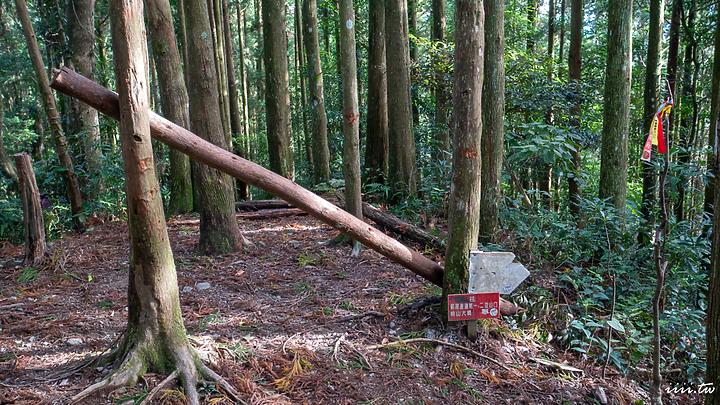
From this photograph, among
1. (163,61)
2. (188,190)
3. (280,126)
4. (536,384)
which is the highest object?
(163,61)

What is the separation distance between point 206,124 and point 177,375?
3914mm

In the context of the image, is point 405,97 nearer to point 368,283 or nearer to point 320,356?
point 368,283

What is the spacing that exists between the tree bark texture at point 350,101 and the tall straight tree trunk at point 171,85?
252 centimetres

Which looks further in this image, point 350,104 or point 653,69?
point 653,69

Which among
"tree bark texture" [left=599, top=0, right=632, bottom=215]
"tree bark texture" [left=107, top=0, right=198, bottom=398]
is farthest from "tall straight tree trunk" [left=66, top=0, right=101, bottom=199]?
"tree bark texture" [left=599, top=0, right=632, bottom=215]

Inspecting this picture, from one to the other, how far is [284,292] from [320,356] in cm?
164

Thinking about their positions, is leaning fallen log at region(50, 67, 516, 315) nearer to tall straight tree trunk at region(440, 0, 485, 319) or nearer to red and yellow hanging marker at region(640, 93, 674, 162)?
tall straight tree trunk at region(440, 0, 485, 319)

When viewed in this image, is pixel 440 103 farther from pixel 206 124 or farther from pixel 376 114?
pixel 206 124

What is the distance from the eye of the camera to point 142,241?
3.00m

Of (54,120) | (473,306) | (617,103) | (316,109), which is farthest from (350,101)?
(316,109)

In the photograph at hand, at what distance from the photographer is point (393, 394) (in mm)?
3326

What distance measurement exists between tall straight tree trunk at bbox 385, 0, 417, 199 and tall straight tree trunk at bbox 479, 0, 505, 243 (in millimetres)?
2852

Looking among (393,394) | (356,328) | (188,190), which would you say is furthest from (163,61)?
(393,394)

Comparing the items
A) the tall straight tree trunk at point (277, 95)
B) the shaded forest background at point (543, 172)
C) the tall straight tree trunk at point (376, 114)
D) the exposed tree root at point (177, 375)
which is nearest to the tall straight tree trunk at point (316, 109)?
the shaded forest background at point (543, 172)
